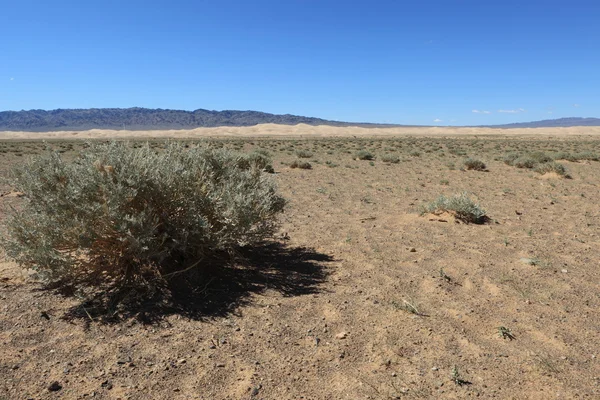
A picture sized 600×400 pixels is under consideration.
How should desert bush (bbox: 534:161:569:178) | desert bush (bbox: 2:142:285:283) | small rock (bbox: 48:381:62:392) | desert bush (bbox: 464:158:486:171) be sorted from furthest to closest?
desert bush (bbox: 464:158:486:171)
desert bush (bbox: 534:161:569:178)
desert bush (bbox: 2:142:285:283)
small rock (bbox: 48:381:62:392)

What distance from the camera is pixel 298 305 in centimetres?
423

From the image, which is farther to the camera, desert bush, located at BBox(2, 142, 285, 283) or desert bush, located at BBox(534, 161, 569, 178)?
desert bush, located at BBox(534, 161, 569, 178)

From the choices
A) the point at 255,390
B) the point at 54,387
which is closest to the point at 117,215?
the point at 54,387

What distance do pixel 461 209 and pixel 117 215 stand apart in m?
5.88

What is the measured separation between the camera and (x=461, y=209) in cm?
762

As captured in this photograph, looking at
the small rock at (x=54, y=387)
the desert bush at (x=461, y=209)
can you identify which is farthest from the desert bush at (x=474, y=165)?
the small rock at (x=54, y=387)

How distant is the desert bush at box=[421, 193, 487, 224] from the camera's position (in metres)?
7.59

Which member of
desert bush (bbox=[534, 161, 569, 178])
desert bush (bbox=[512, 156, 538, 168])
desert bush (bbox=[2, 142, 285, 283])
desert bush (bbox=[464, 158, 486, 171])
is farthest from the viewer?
desert bush (bbox=[512, 156, 538, 168])

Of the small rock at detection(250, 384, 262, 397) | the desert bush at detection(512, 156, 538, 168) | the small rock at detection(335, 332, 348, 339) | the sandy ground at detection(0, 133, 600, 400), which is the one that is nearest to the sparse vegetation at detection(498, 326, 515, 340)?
the sandy ground at detection(0, 133, 600, 400)

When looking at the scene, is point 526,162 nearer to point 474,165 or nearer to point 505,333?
point 474,165

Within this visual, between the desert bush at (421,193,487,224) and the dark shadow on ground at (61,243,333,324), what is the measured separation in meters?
3.18

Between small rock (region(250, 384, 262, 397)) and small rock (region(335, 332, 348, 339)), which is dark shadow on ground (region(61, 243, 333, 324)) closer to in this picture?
small rock (region(335, 332, 348, 339))

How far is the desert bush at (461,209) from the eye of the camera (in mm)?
7586

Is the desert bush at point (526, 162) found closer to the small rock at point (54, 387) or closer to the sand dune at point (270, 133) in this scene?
the small rock at point (54, 387)
